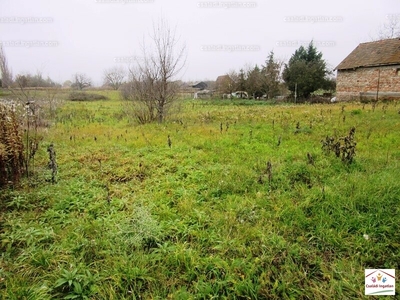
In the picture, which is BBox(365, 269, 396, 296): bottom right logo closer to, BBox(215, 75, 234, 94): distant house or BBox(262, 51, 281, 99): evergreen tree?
BBox(262, 51, 281, 99): evergreen tree

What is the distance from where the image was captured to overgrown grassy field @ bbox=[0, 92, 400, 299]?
2.36 metres

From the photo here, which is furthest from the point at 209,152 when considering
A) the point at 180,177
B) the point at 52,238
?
the point at 52,238

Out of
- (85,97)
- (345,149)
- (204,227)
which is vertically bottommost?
(204,227)

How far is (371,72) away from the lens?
18.8 metres

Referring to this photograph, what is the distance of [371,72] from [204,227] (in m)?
22.0

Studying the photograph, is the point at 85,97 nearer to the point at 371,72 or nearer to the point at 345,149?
the point at 371,72

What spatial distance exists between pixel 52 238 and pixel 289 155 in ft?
15.9

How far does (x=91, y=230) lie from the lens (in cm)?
316

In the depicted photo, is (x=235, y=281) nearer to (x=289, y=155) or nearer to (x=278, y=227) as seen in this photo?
(x=278, y=227)

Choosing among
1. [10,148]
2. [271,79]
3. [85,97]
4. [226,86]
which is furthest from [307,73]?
[85,97]

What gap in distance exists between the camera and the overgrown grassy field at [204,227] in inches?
93.0

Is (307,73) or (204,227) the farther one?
(307,73)

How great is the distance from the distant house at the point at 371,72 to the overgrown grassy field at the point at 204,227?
16.2 m

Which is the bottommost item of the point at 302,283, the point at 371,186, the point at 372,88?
the point at 302,283
